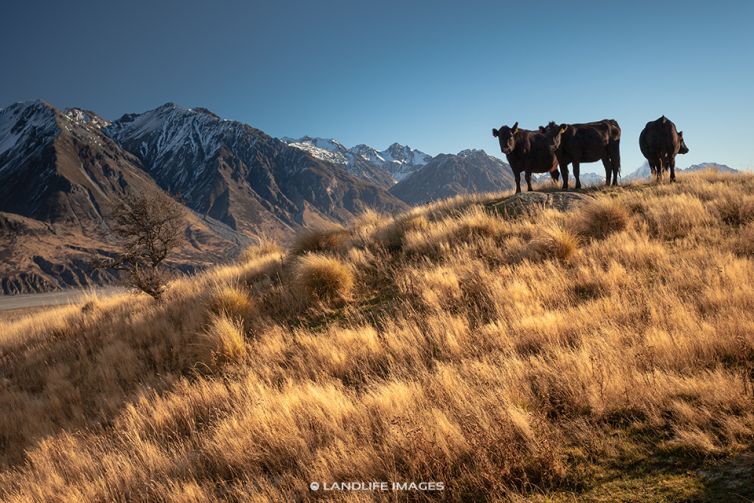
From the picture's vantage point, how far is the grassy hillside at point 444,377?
98.4 inches

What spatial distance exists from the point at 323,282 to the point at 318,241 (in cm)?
374

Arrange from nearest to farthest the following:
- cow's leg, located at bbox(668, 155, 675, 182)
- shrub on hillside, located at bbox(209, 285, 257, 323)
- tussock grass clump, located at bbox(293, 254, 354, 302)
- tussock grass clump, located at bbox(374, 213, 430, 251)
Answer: shrub on hillside, located at bbox(209, 285, 257, 323) < tussock grass clump, located at bbox(293, 254, 354, 302) < tussock grass clump, located at bbox(374, 213, 430, 251) < cow's leg, located at bbox(668, 155, 675, 182)

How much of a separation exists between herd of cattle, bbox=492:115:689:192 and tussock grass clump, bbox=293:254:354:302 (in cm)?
742

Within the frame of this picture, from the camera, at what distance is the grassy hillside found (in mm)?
2500

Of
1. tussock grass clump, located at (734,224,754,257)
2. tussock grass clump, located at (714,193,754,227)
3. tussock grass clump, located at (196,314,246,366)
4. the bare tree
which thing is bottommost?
tussock grass clump, located at (196,314,246,366)

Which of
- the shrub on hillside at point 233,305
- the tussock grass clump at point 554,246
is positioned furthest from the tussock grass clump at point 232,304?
the tussock grass clump at point 554,246

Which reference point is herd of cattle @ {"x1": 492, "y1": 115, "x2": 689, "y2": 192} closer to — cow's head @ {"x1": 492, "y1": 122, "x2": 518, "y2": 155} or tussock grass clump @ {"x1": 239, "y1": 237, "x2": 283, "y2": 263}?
cow's head @ {"x1": 492, "y1": 122, "x2": 518, "y2": 155}

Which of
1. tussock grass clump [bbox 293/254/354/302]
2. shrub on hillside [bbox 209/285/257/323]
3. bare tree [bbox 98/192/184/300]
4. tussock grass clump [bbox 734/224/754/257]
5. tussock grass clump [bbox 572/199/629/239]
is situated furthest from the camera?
bare tree [bbox 98/192/184/300]

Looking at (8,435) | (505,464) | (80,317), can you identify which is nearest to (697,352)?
(505,464)

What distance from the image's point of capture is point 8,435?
5.91 m

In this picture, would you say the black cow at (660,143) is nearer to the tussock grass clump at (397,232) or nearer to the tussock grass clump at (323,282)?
the tussock grass clump at (397,232)

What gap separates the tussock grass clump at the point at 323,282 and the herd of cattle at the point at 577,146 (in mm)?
7418

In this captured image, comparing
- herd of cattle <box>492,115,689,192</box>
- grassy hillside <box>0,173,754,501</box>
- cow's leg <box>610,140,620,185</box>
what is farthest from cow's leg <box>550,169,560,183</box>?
grassy hillside <box>0,173,754,501</box>

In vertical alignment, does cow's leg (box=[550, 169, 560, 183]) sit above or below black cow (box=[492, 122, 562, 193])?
below
